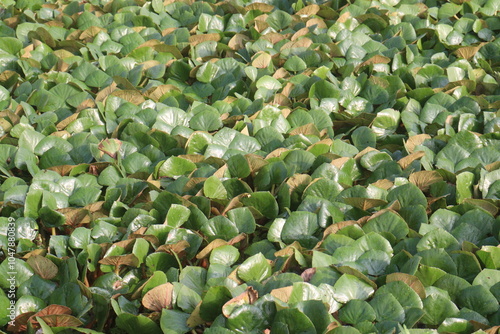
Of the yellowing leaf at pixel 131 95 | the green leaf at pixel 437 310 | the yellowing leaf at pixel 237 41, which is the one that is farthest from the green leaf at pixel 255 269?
the yellowing leaf at pixel 237 41

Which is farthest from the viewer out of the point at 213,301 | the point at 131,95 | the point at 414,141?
the point at 131,95

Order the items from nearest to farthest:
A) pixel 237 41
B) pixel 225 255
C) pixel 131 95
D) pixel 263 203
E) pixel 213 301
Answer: pixel 213 301, pixel 225 255, pixel 263 203, pixel 131 95, pixel 237 41

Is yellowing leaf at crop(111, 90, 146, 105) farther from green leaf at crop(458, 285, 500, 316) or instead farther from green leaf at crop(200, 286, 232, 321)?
green leaf at crop(458, 285, 500, 316)

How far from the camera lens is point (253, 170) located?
240cm

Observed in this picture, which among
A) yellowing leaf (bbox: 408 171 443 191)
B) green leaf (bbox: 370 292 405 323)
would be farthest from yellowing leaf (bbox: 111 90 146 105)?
green leaf (bbox: 370 292 405 323)

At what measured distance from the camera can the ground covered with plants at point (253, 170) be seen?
1778 millimetres

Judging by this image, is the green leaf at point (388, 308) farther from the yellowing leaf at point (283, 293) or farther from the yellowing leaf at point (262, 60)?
the yellowing leaf at point (262, 60)

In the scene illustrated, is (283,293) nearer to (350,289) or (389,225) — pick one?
(350,289)

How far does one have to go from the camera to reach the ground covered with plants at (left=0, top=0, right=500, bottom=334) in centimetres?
178

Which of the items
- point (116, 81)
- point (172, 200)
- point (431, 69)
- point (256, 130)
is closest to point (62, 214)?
point (172, 200)

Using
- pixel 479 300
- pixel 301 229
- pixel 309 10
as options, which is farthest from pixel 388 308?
pixel 309 10

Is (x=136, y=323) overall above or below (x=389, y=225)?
below

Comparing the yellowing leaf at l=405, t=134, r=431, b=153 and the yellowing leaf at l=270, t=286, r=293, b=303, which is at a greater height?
the yellowing leaf at l=270, t=286, r=293, b=303

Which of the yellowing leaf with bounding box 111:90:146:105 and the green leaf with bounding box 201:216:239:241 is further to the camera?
the yellowing leaf with bounding box 111:90:146:105
